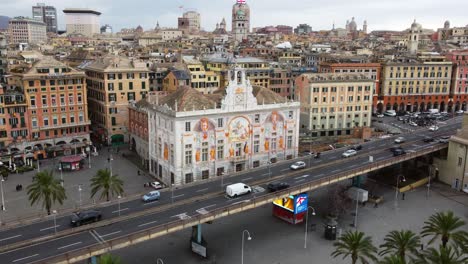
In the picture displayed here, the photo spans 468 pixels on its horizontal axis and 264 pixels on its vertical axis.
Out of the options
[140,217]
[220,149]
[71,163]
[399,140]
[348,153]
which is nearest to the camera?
[140,217]

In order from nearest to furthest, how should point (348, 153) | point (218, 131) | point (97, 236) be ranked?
point (97, 236)
point (218, 131)
point (348, 153)

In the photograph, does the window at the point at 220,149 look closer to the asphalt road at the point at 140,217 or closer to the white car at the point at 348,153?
the asphalt road at the point at 140,217

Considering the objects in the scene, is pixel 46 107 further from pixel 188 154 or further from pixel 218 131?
pixel 218 131

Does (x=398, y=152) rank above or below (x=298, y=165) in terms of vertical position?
above

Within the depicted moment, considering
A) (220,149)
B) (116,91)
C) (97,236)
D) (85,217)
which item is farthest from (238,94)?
(97,236)

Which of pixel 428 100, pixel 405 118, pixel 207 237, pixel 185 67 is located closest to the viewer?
pixel 207 237

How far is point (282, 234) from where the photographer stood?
8250cm

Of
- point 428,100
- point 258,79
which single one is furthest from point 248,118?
point 428,100

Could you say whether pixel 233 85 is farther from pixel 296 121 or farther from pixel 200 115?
pixel 296 121

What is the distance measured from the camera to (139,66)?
137375 mm

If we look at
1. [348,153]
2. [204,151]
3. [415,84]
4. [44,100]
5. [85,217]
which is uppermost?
[415,84]

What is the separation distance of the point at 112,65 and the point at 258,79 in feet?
169

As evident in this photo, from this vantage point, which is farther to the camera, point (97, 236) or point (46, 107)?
point (46, 107)

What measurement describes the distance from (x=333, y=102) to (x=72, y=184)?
83.7m
